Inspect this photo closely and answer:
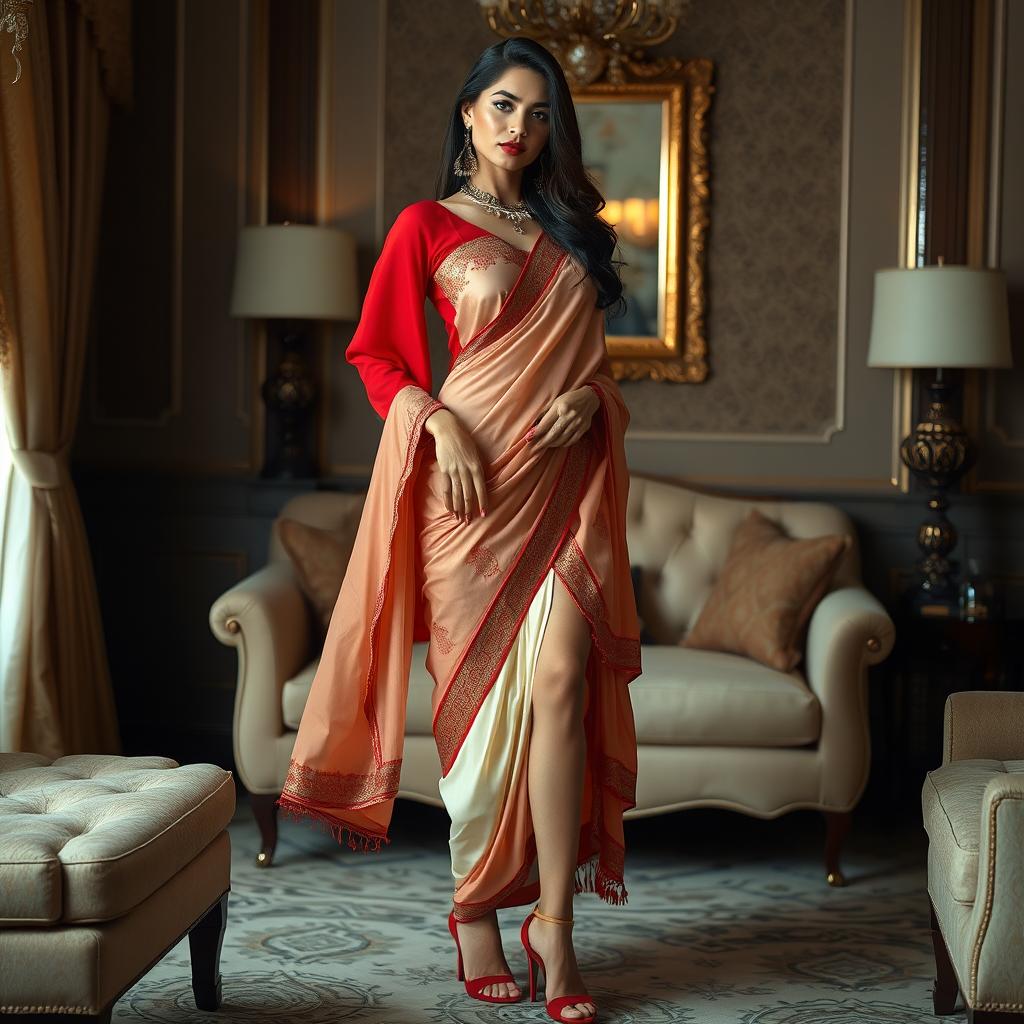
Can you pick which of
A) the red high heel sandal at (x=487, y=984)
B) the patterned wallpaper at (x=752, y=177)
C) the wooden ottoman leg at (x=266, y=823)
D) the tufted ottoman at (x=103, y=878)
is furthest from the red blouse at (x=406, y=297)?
the patterned wallpaper at (x=752, y=177)

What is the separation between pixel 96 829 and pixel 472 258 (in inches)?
45.4

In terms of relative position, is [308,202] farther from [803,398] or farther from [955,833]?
[955,833]

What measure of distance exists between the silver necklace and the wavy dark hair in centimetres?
2

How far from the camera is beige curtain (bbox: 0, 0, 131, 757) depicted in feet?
11.5

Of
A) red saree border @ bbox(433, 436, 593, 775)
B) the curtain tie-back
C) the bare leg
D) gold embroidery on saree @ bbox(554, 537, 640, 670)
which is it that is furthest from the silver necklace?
the curtain tie-back

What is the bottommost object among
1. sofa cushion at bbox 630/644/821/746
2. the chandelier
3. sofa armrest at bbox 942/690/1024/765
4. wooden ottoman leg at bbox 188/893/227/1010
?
wooden ottoman leg at bbox 188/893/227/1010

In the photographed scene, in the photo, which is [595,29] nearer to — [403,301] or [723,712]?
[403,301]

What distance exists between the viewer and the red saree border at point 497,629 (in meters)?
2.44

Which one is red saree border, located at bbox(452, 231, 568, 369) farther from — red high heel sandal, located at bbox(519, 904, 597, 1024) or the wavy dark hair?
red high heel sandal, located at bbox(519, 904, 597, 1024)

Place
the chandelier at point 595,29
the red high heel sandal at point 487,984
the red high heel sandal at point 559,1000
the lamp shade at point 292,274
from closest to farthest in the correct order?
the red high heel sandal at point 559,1000
the red high heel sandal at point 487,984
the chandelier at point 595,29
the lamp shade at point 292,274

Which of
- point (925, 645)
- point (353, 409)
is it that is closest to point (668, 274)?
point (353, 409)

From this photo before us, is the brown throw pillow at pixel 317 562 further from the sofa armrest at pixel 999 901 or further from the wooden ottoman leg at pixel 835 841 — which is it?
the sofa armrest at pixel 999 901

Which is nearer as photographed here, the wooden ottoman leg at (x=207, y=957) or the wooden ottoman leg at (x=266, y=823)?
the wooden ottoman leg at (x=207, y=957)

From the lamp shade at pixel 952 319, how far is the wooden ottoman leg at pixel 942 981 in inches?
71.8
